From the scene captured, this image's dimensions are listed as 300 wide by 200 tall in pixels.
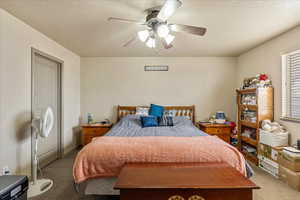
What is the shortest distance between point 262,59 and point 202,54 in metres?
1.28

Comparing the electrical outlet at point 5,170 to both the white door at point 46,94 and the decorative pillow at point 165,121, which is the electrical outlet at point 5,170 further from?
the decorative pillow at point 165,121

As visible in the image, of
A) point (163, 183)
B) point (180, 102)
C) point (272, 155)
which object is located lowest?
point (272, 155)

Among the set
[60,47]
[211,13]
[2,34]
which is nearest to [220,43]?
[211,13]

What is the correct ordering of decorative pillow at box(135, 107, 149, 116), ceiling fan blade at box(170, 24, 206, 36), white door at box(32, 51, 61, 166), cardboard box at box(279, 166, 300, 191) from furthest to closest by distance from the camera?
decorative pillow at box(135, 107, 149, 116) → white door at box(32, 51, 61, 166) → cardboard box at box(279, 166, 300, 191) → ceiling fan blade at box(170, 24, 206, 36)

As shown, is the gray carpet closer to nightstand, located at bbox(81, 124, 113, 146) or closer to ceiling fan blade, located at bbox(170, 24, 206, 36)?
nightstand, located at bbox(81, 124, 113, 146)

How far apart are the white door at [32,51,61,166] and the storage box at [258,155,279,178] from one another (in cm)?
394

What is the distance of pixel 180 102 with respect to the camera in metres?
4.39

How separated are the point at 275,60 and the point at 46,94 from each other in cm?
439

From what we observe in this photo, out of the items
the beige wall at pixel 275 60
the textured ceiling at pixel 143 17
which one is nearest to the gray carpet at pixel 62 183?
the textured ceiling at pixel 143 17

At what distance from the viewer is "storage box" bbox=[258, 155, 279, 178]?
105 inches

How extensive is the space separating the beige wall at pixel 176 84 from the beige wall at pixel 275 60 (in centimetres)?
64

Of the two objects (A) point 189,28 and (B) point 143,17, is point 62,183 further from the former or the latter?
(A) point 189,28

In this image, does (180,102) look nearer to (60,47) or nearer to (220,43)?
(220,43)

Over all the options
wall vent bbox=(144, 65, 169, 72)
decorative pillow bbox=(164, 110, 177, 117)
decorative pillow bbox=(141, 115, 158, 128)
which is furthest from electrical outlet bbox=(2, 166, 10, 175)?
wall vent bbox=(144, 65, 169, 72)
